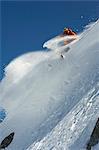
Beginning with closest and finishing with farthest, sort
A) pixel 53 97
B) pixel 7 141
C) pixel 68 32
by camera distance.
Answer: pixel 7 141
pixel 53 97
pixel 68 32

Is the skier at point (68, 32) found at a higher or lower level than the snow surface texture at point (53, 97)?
higher

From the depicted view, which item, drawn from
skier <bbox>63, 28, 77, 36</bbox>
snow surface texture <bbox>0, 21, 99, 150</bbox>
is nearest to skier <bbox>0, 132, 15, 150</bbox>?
snow surface texture <bbox>0, 21, 99, 150</bbox>

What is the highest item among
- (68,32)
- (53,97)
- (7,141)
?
(68,32)

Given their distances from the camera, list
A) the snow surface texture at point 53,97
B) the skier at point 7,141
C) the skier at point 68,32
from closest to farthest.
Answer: the snow surface texture at point 53,97 < the skier at point 7,141 < the skier at point 68,32

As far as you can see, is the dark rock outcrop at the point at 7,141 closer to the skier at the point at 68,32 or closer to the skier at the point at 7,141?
the skier at the point at 7,141

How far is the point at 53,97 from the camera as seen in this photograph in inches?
1451

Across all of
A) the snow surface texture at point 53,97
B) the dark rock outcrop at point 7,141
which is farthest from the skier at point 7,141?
the snow surface texture at point 53,97

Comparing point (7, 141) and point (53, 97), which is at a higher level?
point (53, 97)

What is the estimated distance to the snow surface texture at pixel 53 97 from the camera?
2432 cm

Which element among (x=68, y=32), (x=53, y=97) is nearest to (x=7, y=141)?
(x=53, y=97)

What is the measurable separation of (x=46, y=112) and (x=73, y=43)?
52.4ft

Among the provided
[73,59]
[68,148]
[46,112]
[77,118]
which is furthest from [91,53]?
[68,148]

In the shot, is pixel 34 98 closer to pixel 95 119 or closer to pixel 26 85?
pixel 26 85

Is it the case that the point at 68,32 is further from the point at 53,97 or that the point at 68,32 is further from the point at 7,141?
the point at 7,141
